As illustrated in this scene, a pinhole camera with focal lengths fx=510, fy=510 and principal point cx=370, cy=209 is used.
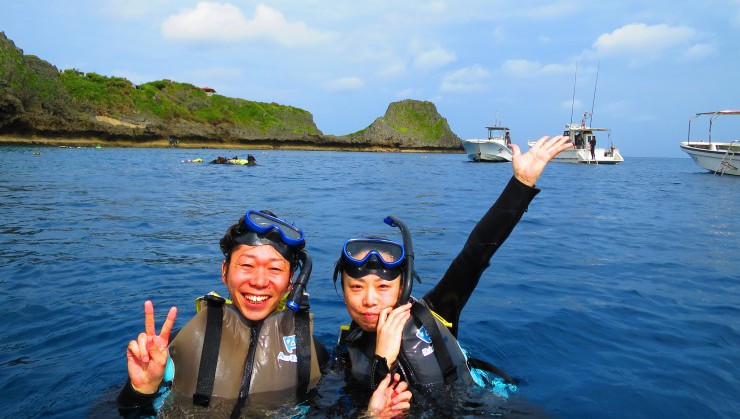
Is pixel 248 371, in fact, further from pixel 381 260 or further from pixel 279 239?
pixel 381 260

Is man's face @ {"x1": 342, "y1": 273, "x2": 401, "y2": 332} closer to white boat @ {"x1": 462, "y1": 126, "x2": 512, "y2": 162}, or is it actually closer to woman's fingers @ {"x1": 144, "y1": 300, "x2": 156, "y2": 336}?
woman's fingers @ {"x1": 144, "y1": 300, "x2": 156, "y2": 336}

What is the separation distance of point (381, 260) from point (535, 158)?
52.5 inches

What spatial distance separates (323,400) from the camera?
3.60m

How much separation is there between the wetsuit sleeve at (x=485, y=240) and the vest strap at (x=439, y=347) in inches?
17.9

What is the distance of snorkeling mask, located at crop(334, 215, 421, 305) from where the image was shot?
11.5ft

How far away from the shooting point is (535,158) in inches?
144

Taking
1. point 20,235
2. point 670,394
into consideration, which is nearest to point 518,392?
point 670,394

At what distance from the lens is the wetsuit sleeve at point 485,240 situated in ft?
12.0

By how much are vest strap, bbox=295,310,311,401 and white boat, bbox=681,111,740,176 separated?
34.2 meters

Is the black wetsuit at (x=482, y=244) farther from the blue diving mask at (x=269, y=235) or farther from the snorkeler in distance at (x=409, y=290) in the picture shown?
the blue diving mask at (x=269, y=235)

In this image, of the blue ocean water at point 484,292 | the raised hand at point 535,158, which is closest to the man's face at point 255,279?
the blue ocean water at point 484,292

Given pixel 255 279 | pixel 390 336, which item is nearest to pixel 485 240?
pixel 390 336

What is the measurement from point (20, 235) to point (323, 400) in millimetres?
7942

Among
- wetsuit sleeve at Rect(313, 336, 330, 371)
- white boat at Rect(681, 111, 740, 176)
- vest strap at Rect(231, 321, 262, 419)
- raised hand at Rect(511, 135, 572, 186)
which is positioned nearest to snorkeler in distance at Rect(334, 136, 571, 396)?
raised hand at Rect(511, 135, 572, 186)
